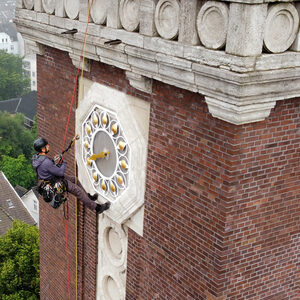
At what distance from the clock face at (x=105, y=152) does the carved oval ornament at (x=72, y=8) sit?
1.46m

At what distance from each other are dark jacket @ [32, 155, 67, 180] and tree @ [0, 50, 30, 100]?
260ft

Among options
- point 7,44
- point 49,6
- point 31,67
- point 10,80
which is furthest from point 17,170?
point 7,44

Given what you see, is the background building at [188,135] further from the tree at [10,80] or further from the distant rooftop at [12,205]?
the tree at [10,80]

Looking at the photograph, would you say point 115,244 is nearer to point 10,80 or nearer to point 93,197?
point 93,197

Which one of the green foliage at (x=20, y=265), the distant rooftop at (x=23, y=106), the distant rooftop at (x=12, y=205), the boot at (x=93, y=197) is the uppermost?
the boot at (x=93, y=197)

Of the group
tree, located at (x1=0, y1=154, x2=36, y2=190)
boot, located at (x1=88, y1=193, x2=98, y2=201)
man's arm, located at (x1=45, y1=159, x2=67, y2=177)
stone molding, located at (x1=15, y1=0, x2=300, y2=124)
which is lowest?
tree, located at (x1=0, y1=154, x2=36, y2=190)

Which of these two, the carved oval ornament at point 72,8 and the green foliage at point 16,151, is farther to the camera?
A: the green foliage at point 16,151

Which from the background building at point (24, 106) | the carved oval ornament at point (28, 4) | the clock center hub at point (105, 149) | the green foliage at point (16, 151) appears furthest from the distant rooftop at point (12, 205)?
the clock center hub at point (105, 149)

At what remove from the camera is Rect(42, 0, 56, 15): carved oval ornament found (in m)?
8.48

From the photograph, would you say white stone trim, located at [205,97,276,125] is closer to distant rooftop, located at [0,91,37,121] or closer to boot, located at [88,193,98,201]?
boot, located at [88,193,98,201]

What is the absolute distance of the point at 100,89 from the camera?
8.24m

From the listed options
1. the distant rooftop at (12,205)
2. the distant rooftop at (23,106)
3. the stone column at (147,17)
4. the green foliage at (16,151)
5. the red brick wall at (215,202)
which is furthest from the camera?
the distant rooftop at (23,106)

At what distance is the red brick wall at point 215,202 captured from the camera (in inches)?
235

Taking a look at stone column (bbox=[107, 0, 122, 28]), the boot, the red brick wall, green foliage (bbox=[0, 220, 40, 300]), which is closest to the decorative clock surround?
the boot
